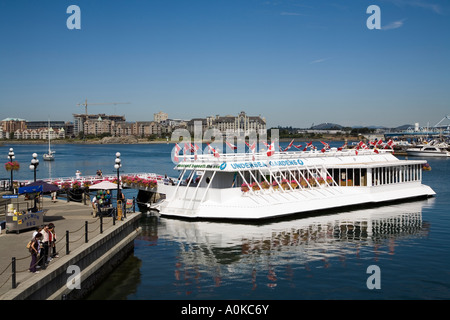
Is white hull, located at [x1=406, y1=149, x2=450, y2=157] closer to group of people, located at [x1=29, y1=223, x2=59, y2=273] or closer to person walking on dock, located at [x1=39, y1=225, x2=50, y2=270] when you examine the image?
group of people, located at [x1=29, y1=223, x2=59, y2=273]

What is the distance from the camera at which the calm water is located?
18953mm

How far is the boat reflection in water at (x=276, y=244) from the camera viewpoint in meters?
21.2

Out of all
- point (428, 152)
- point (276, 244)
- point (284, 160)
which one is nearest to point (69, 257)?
point (276, 244)

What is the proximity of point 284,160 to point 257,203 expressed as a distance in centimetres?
703

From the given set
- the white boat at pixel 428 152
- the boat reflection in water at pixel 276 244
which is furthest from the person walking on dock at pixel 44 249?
the white boat at pixel 428 152

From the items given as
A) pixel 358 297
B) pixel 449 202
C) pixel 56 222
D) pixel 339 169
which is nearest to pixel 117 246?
pixel 56 222

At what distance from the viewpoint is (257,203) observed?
3291 cm

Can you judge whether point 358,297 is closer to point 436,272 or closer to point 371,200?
point 436,272

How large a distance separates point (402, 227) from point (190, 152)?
17.7 meters

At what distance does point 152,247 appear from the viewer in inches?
1035

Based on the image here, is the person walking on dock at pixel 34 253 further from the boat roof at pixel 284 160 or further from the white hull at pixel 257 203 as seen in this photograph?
the boat roof at pixel 284 160

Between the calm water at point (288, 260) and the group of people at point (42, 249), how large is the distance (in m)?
3.22

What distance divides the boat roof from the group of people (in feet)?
58.3

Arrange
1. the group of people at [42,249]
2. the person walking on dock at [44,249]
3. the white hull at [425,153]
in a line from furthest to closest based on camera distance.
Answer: the white hull at [425,153] → the person walking on dock at [44,249] → the group of people at [42,249]
